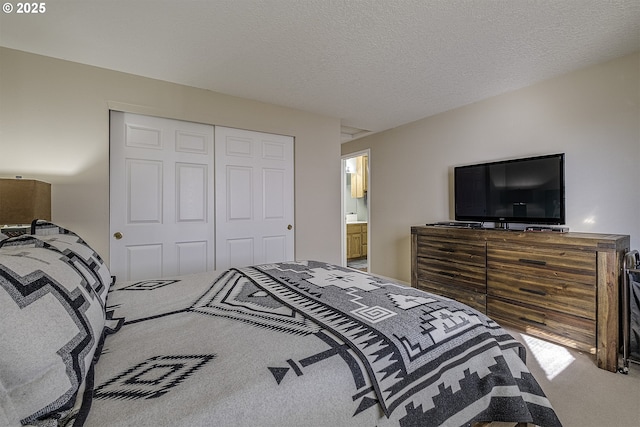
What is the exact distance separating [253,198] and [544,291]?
304 cm

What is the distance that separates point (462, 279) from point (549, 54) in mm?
2197

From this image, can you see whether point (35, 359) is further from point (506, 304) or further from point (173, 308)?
point (506, 304)

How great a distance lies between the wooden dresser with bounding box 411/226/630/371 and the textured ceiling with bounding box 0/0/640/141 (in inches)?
60.6

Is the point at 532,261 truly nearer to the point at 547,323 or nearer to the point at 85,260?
the point at 547,323

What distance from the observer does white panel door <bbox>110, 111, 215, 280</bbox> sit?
2684 millimetres

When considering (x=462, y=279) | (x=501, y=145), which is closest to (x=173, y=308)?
(x=462, y=279)

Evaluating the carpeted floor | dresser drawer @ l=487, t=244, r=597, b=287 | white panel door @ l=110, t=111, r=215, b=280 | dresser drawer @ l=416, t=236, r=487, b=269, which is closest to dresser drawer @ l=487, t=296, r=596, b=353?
the carpeted floor

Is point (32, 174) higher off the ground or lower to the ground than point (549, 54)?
lower

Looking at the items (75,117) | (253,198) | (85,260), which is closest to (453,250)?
(253,198)

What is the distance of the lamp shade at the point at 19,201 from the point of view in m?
1.78

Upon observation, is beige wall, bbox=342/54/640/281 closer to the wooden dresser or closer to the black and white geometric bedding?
the wooden dresser

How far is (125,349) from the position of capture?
912mm

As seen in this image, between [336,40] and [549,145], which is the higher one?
[336,40]

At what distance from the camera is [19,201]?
71.5 inches
